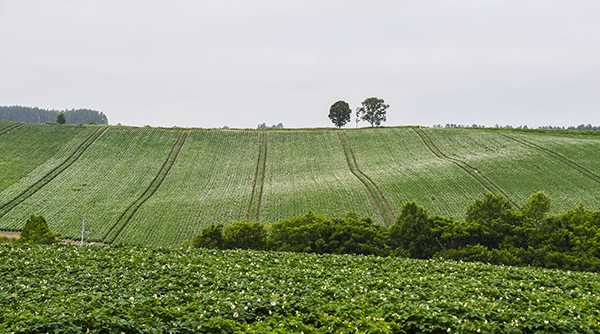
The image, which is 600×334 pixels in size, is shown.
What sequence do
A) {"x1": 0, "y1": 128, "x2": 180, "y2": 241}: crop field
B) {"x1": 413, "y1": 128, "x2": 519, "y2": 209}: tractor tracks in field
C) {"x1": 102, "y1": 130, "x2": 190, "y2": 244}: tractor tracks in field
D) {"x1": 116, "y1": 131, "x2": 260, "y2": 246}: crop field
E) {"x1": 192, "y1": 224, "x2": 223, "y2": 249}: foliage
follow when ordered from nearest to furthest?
{"x1": 192, "y1": 224, "x2": 223, "y2": 249}: foliage, {"x1": 102, "y1": 130, "x2": 190, "y2": 244}: tractor tracks in field, {"x1": 116, "y1": 131, "x2": 260, "y2": 246}: crop field, {"x1": 0, "y1": 128, "x2": 180, "y2": 241}: crop field, {"x1": 413, "y1": 128, "x2": 519, "y2": 209}: tractor tracks in field

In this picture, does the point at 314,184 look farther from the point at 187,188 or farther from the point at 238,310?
the point at 238,310

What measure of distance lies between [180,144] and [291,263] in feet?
237

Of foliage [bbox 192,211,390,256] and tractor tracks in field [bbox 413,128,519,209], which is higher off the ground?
tractor tracks in field [bbox 413,128,519,209]

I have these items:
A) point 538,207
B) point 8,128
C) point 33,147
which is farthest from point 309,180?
point 8,128

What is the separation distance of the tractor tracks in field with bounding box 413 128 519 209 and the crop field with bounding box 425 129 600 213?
2.23ft

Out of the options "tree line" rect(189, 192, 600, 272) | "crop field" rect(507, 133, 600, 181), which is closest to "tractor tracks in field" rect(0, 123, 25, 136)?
"tree line" rect(189, 192, 600, 272)

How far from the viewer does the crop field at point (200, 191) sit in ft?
151

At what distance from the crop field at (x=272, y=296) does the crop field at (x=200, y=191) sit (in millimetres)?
28744


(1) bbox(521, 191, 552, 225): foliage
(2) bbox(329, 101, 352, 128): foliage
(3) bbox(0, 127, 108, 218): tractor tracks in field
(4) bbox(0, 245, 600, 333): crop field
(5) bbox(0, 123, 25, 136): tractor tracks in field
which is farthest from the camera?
(2) bbox(329, 101, 352, 128): foliage

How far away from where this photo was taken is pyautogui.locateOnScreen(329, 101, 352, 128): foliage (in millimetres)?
130750

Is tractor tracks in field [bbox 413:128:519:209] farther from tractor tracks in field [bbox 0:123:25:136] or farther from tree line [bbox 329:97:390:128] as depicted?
tractor tracks in field [bbox 0:123:25:136]

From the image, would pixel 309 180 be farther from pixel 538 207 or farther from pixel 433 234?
pixel 538 207

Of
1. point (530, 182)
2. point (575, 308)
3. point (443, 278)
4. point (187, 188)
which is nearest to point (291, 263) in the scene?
point (443, 278)

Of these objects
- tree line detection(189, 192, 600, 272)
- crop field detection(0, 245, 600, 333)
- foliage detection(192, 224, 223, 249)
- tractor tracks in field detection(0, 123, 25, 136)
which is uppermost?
tractor tracks in field detection(0, 123, 25, 136)
